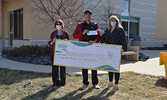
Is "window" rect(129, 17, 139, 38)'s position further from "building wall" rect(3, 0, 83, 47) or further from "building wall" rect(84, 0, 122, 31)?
"building wall" rect(3, 0, 83, 47)

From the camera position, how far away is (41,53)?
8.59 metres

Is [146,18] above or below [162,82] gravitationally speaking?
above

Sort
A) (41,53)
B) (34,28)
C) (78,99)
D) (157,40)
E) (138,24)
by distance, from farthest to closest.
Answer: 1. (157,40)
2. (138,24)
3. (34,28)
4. (41,53)
5. (78,99)

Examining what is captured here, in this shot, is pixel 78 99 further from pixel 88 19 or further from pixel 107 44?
pixel 88 19

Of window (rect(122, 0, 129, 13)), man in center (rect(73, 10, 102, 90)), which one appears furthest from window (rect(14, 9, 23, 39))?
man in center (rect(73, 10, 102, 90))

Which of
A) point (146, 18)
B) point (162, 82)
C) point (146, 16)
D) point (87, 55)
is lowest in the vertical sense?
point (162, 82)

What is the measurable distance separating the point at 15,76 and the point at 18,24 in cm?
767

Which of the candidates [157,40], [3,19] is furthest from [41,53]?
[157,40]

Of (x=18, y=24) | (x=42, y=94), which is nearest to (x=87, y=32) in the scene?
(x=42, y=94)

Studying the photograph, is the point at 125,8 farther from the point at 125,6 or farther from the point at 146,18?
the point at 146,18

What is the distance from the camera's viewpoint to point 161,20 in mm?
18031

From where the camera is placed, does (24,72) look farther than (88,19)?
Yes

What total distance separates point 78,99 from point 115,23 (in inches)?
77.7

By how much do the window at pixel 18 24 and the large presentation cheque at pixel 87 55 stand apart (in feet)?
27.1
